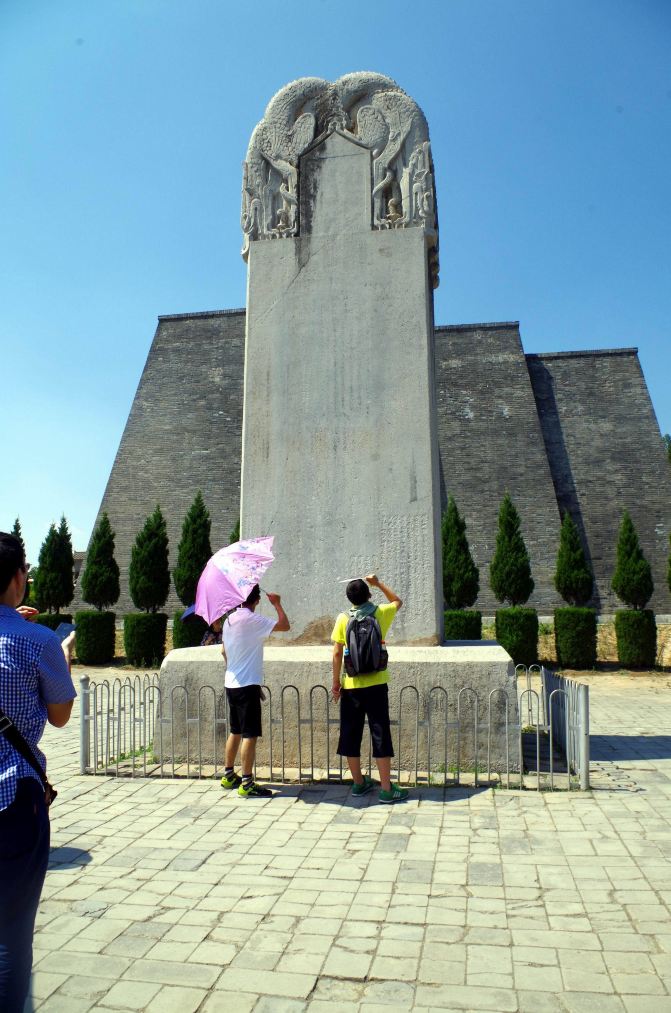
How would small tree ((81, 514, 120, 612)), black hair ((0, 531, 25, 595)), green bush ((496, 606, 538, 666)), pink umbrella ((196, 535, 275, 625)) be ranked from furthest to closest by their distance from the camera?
1. small tree ((81, 514, 120, 612))
2. green bush ((496, 606, 538, 666))
3. pink umbrella ((196, 535, 275, 625))
4. black hair ((0, 531, 25, 595))

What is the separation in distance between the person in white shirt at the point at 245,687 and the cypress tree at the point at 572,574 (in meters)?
17.1

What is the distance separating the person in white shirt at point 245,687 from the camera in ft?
18.2

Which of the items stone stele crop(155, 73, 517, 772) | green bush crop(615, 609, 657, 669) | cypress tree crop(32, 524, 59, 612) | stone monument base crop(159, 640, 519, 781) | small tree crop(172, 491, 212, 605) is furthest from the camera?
small tree crop(172, 491, 212, 605)

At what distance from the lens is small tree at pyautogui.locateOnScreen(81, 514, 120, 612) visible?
21906 millimetres

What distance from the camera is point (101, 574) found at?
72.1ft

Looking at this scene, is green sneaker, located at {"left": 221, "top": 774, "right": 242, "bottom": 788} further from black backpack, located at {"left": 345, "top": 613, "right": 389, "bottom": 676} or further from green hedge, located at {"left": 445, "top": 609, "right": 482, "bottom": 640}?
green hedge, located at {"left": 445, "top": 609, "right": 482, "bottom": 640}

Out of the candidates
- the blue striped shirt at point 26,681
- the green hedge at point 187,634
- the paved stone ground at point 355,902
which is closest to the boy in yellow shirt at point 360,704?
the paved stone ground at point 355,902

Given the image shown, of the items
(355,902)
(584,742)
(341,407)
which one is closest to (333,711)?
(584,742)

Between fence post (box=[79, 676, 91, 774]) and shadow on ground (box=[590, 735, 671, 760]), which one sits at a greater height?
fence post (box=[79, 676, 91, 774])

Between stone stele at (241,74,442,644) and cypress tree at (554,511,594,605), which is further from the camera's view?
cypress tree at (554,511,594,605)

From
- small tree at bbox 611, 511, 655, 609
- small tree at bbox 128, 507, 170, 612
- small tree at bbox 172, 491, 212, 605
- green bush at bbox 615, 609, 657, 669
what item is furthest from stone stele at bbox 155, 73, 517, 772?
small tree at bbox 172, 491, 212, 605

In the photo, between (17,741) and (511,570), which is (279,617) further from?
(511,570)

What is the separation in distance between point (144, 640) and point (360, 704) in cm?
1537

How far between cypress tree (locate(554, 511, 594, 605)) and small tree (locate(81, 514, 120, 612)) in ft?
42.7
